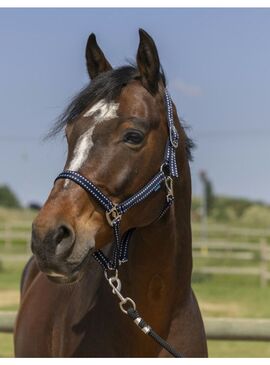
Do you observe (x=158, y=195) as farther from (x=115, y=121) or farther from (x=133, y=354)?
(x=133, y=354)

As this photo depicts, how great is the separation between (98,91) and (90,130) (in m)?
0.26

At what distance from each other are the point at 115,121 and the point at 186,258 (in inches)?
33.0

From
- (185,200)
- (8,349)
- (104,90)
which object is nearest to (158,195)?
(185,200)

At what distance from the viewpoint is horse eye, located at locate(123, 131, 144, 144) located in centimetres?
335

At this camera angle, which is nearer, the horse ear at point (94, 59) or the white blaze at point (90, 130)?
the white blaze at point (90, 130)

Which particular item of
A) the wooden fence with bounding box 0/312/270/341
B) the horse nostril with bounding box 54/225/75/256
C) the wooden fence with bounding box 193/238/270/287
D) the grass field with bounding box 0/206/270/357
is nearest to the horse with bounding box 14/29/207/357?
the horse nostril with bounding box 54/225/75/256

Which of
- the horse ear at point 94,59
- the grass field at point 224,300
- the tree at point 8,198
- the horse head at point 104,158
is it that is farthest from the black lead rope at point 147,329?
the tree at point 8,198

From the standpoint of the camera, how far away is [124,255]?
3537 mm

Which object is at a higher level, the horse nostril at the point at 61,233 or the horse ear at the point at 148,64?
the horse ear at the point at 148,64

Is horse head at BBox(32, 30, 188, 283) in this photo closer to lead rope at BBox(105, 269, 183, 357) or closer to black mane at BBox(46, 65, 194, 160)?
black mane at BBox(46, 65, 194, 160)

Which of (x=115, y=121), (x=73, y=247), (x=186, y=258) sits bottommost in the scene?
(x=186, y=258)

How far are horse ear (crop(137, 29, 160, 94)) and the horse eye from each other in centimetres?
33

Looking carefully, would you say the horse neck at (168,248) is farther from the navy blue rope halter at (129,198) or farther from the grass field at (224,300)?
the grass field at (224,300)

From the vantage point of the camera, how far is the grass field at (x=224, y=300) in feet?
28.3
